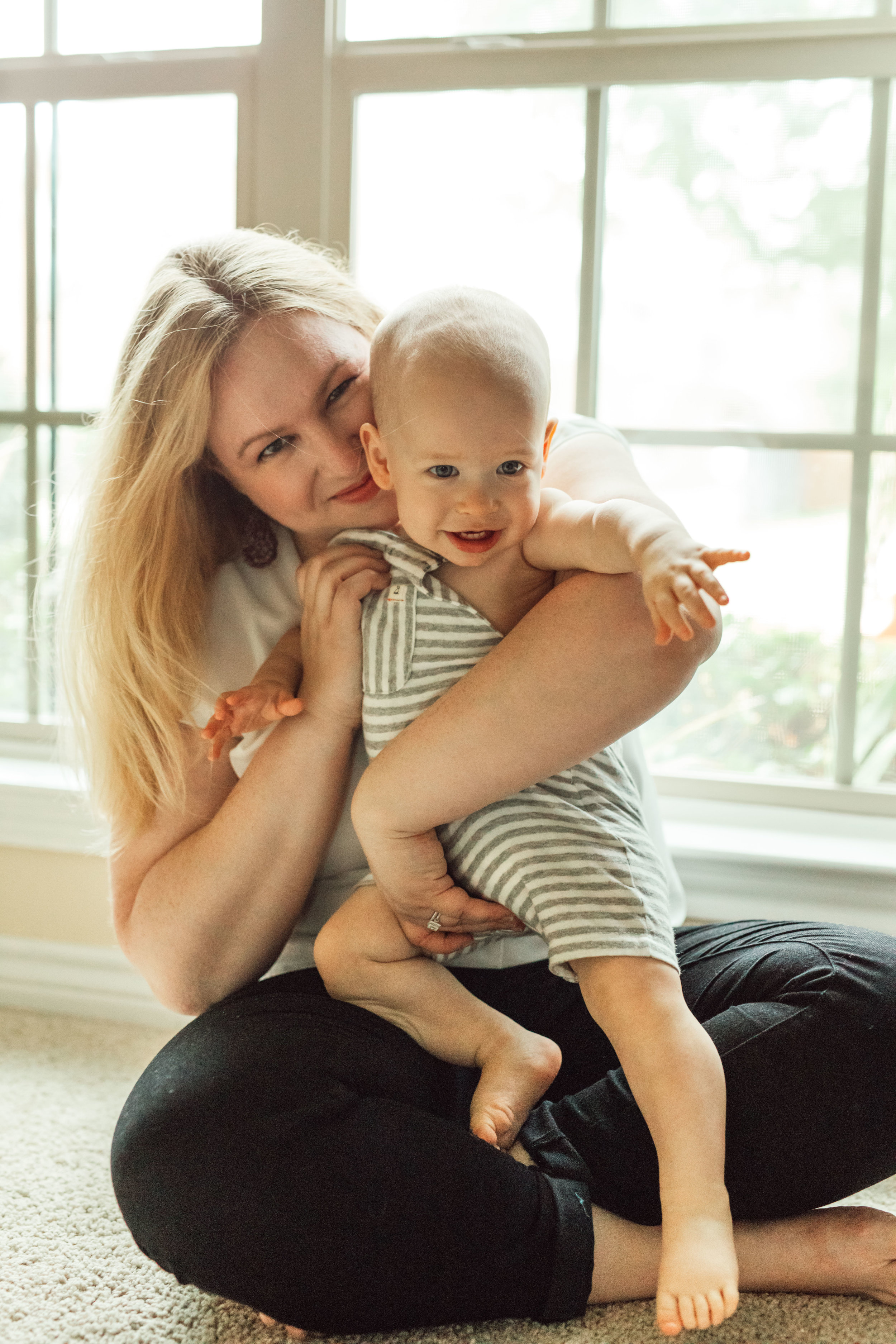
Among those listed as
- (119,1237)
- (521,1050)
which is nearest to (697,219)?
(521,1050)

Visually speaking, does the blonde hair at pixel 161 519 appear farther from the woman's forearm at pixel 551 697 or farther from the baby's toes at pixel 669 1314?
the baby's toes at pixel 669 1314

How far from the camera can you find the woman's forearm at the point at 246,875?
44.9 inches

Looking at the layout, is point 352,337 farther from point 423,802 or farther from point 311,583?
point 423,802

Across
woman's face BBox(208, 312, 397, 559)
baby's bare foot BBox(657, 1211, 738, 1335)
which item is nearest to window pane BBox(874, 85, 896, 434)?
woman's face BBox(208, 312, 397, 559)

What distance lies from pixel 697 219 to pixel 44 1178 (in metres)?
1.57

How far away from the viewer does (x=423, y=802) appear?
3.16 ft

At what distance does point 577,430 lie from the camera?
116cm

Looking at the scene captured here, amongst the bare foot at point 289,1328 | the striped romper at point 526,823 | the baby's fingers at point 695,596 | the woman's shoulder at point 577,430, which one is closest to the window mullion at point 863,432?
the woman's shoulder at point 577,430

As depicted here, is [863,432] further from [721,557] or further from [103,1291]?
[103,1291]

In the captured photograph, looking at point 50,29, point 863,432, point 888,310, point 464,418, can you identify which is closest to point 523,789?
point 464,418

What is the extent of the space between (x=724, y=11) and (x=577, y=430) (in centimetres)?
75

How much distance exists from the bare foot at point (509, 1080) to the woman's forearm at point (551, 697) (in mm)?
246

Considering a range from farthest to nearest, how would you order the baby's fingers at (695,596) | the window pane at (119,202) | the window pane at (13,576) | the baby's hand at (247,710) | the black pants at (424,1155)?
the window pane at (13,576), the window pane at (119,202), the baby's hand at (247,710), the black pants at (424,1155), the baby's fingers at (695,596)

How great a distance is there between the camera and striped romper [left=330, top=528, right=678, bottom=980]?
93 cm
